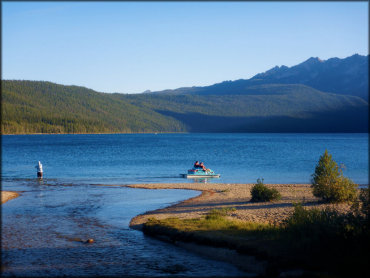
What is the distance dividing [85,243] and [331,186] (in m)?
16.1

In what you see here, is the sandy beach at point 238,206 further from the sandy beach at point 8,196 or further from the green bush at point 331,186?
the sandy beach at point 8,196

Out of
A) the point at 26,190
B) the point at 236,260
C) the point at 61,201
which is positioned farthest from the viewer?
the point at 26,190

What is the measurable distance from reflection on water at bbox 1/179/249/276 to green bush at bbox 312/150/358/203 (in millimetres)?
10172

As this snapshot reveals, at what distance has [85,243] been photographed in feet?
60.4

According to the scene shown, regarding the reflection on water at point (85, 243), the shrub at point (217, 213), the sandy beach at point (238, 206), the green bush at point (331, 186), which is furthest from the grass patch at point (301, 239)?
the green bush at point (331, 186)

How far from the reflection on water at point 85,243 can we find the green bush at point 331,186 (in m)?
10.2

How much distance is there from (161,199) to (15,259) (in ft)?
54.0

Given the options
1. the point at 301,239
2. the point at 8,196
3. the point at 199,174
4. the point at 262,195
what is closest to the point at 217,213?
the point at 262,195

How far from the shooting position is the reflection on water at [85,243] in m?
14.9

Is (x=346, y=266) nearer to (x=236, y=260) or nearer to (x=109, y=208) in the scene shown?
(x=236, y=260)

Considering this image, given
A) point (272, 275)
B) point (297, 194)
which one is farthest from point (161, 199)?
point (272, 275)

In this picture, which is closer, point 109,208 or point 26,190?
point 109,208

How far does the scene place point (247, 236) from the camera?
1736 cm

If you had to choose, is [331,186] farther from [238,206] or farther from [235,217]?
[235,217]
